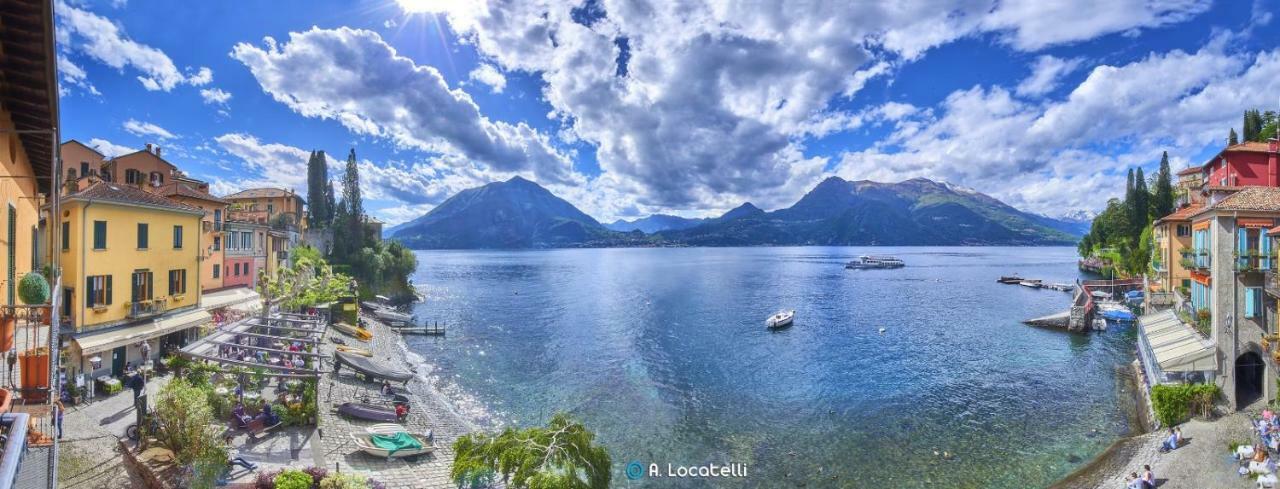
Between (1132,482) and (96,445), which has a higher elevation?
(96,445)

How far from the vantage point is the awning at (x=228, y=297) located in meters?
36.5

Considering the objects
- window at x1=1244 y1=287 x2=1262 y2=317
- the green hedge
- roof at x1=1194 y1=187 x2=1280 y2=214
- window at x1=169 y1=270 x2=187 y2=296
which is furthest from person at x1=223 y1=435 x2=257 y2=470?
window at x1=1244 y1=287 x2=1262 y2=317

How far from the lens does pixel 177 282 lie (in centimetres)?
3120

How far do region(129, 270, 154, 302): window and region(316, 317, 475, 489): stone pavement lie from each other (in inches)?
394

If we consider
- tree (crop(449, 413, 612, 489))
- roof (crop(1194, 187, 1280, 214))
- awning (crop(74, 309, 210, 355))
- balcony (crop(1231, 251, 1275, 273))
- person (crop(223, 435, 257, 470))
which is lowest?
person (crop(223, 435, 257, 470))

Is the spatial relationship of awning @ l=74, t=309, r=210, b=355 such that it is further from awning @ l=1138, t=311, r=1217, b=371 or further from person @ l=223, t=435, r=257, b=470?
awning @ l=1138, t=311, r=1217, b=371

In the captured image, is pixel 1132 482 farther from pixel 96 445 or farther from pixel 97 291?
pixel 97 291

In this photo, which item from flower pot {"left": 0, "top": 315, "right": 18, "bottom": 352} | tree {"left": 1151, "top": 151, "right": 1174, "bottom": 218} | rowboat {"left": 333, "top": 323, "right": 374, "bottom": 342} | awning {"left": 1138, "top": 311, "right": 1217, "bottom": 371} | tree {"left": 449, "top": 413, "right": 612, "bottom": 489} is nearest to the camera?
flower pot {"left": 0, "top": 315, "right": 18, "bottom": 352}

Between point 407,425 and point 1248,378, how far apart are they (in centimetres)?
4258

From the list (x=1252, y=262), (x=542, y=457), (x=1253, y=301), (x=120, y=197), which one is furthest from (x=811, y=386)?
(x=120, y=197)

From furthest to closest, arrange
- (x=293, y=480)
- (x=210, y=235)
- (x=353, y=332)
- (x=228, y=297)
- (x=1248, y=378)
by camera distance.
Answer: (x=353, y=332) < (x=210, y=235) < (x=228, y=297) < (x=1248, y=378) < (x=293, y=480)

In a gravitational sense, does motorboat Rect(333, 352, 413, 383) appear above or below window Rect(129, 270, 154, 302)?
below

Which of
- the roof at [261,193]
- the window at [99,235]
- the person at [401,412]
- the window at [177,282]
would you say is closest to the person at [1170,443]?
the person at [401,412]

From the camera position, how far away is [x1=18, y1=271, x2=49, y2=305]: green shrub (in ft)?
30.8
